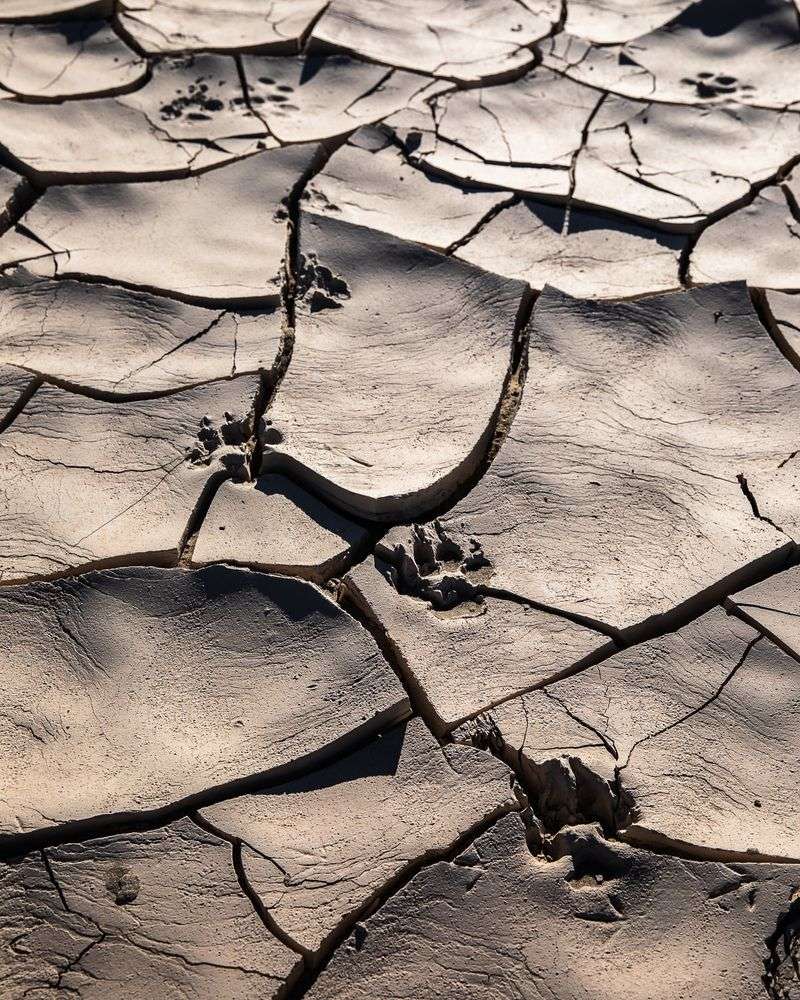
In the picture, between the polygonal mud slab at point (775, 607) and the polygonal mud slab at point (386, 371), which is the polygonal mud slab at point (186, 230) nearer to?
the polygonal mud slab at point (386, 371)

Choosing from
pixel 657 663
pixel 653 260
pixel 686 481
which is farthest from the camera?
pixel 653 260

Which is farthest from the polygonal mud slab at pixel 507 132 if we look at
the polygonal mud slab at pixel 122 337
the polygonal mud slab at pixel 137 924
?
Answer: the polygonal mud slab at pixel 137 924

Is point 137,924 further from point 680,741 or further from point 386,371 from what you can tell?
point 386,371

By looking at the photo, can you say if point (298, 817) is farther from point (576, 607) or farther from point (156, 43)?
point (156, 43)

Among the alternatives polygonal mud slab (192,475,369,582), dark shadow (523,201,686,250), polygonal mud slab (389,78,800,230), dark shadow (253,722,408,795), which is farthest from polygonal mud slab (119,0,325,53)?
dark shadow (253,722,408,795)

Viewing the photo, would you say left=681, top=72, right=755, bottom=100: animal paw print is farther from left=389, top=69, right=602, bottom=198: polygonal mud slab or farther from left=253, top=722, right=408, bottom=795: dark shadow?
left=253, top=722, right=408, bottom=795: dark shadow

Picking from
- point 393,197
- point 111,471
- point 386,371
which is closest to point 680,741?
point 386,371

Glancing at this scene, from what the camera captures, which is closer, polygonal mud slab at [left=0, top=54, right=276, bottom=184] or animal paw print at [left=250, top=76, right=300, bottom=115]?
polygonal mud slab at [left=0, top=54, right=276, bottom=184]

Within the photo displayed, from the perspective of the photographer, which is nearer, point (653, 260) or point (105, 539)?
point (105, 539)

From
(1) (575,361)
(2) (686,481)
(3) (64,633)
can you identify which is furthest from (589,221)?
(3) (64,633)
